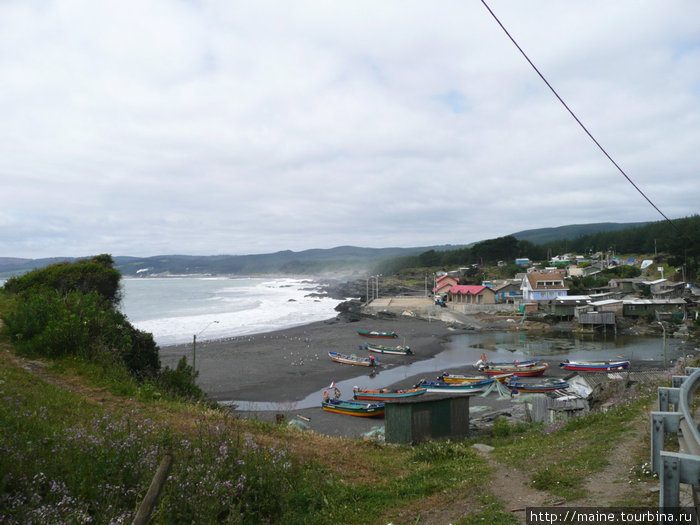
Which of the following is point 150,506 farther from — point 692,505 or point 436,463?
point 436,463

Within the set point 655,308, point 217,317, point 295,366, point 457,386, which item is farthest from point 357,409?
point 655,308

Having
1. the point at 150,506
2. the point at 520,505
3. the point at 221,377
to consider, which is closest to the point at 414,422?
the point at 520,505

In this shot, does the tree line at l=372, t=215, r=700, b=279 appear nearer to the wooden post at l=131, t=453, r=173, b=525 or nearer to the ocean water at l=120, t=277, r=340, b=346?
the ocean water at l=120, t=277, r=340, b=346

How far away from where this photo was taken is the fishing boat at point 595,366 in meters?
30.2

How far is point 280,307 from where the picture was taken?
239 feet

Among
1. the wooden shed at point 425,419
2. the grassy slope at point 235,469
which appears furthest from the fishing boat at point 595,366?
the grassy slope at point 235,469

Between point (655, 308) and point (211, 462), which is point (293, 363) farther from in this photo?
point (655, 308)

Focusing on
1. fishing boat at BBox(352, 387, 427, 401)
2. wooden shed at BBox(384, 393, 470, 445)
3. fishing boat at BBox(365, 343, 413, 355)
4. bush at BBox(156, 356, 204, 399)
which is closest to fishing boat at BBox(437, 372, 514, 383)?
fishing boat at BBox(352, 387, 427, 401)

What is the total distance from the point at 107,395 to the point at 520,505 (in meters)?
8.37

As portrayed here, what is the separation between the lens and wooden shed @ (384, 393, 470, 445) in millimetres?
12398

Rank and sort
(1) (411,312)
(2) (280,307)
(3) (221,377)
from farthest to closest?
(2) (280,307)
(1) (411,312)
(3) (221,377)

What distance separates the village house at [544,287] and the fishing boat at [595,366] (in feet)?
97.8

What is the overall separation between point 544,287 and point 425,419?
54.1 m

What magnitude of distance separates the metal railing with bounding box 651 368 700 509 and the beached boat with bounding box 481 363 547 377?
2584 cm
